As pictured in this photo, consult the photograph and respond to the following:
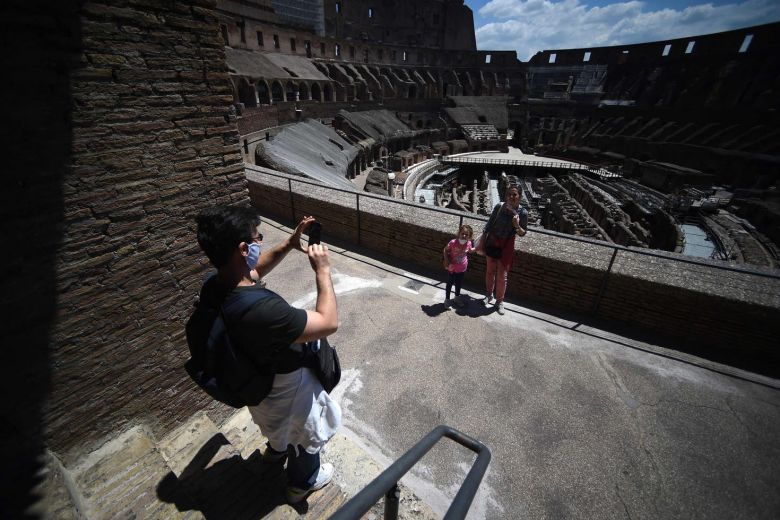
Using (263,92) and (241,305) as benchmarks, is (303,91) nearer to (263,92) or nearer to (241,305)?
(263,92)

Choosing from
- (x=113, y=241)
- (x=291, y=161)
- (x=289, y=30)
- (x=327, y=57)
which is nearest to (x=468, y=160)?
(x=327, y=57)

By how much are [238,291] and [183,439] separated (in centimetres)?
257

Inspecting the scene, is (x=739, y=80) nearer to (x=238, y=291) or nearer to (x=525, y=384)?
(x=525, y=384)

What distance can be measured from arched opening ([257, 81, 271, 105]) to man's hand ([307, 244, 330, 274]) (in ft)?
90.8

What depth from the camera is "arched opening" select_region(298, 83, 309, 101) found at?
30625 mm

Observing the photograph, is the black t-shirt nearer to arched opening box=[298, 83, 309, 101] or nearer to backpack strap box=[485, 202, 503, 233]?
backpack strap box=[485, 202, 503, 233]

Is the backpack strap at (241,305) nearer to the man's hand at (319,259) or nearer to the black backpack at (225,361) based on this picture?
the black backpack at (225,361)

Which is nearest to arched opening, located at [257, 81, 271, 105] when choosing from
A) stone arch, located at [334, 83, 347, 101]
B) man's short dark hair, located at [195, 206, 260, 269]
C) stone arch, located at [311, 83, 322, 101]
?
stone arch, located at [311, 83, 322, 101]

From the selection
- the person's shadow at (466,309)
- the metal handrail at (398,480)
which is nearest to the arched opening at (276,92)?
the person's shadow at (466,309)

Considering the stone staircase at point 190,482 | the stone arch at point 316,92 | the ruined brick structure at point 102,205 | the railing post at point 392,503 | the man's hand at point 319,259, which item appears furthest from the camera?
the stone arch at point 316,92

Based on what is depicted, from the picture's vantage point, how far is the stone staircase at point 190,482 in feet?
7.91

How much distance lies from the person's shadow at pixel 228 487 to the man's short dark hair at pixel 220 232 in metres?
2.00

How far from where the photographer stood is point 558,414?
12.7 feet

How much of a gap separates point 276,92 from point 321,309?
31.1m
